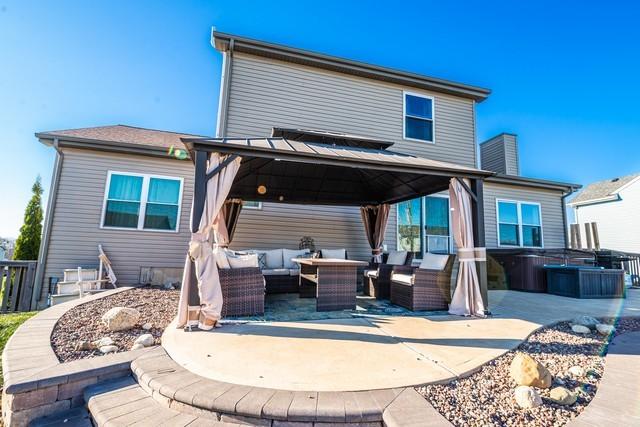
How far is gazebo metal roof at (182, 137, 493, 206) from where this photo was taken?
14.0ft

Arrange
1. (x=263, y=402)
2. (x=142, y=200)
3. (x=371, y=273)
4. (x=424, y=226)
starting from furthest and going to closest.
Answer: (x=424, y=226), (x=142, y=200), (x=371, y=273), (x=263, y=402)

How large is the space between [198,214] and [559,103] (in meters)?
13.4

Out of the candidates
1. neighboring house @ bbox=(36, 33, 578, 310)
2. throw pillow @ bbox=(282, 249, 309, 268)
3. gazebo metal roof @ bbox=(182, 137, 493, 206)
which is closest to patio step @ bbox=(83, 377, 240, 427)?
gazebo metal roof @ bbox=(182, 137, 493, 206)

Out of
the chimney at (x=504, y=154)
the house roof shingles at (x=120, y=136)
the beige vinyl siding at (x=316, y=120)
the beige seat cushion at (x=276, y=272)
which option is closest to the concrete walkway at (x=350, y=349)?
the beige seat cushion at (x=276, y=272)

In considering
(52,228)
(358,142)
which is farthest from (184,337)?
(52,228)

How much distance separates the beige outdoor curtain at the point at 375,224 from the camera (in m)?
7.69

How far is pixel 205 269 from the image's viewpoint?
3.78m

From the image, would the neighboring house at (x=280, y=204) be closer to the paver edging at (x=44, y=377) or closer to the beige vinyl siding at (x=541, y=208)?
the beige vinyl siding at (x=541, y=208)

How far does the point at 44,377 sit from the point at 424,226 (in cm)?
825

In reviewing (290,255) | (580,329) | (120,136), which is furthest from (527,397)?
(120,136)

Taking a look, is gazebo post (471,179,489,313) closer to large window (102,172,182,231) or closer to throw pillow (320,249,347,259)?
throw pillow (320,249,347,259)

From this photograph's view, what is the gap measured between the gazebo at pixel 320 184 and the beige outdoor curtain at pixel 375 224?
3 centimetres

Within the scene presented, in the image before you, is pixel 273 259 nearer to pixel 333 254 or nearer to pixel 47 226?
pixel 333 254

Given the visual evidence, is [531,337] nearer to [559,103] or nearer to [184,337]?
[184,337]
